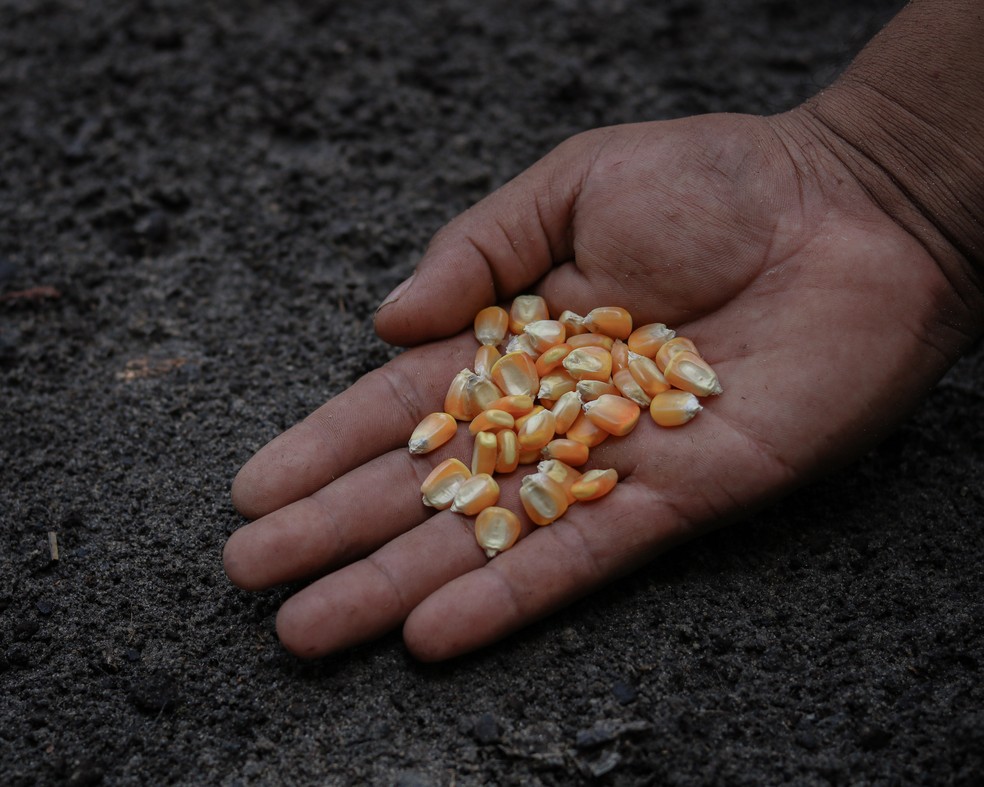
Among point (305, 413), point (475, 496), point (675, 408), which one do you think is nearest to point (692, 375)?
point (675, 408)

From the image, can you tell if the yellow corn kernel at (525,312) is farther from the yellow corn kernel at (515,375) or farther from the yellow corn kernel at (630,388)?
the yellow corn kernel at (630,388)

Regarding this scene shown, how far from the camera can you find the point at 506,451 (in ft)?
6.75

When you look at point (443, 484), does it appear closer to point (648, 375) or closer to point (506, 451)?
point (506, 451)

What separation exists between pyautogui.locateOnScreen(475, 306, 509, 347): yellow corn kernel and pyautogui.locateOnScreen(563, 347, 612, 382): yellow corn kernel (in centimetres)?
19

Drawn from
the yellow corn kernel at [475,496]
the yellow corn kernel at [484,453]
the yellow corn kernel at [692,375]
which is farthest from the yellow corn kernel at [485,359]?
the yellow corn kernel at [692,375]

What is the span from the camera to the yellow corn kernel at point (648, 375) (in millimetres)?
2094

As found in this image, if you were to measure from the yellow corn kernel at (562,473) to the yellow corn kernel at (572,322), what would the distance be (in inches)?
15.4

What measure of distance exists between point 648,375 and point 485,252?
49cm

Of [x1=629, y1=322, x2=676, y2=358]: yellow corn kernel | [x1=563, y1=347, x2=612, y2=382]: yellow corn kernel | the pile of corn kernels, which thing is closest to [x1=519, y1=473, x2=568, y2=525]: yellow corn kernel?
the pile of corn kernels

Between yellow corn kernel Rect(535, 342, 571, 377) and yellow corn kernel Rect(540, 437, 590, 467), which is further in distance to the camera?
yellow corn kernel Rect(535, 342, 571, 377)

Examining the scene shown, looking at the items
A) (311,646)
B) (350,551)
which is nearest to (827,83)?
(350,551)

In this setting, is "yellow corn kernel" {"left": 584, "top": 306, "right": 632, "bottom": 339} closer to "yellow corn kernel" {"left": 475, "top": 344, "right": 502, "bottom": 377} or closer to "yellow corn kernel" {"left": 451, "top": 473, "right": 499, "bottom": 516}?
"yellow corn kernel" {"left": 475, "top": 344, "right": 502, "bottom": 377}

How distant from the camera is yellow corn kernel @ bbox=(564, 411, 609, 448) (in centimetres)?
206

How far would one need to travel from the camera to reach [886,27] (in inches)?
94.7
